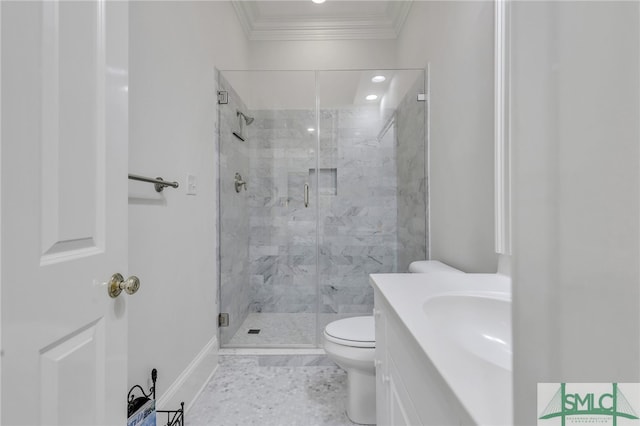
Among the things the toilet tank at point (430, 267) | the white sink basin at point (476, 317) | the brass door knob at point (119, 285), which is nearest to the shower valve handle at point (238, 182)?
the toilet tank at point (430, 267)

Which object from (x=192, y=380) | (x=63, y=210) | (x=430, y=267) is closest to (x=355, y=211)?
(x=430, y=267)

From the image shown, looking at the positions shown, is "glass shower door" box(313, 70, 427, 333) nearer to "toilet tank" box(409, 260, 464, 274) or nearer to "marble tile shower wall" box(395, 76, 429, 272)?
"marble tile shower wall" box(395, 76, 429, 272)

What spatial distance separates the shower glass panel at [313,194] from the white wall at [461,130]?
0.35 m

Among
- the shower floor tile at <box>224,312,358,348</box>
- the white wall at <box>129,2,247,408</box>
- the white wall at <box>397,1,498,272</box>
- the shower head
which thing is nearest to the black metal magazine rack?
the white wall at <box>129,2,247,408</box>

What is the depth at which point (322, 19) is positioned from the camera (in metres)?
2.84

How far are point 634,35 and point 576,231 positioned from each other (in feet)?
0.38

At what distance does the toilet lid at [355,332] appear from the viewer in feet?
4.81

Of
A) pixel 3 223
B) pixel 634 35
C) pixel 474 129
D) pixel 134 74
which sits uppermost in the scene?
pixel 134 74

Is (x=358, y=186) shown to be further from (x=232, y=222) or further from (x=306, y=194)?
(x=232, y=222)

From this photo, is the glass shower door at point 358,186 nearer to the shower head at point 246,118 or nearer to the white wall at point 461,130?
the white wall at point 461,130

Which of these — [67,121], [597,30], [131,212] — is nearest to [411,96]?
[131,212]

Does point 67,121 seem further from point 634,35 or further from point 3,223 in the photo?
point 634,35

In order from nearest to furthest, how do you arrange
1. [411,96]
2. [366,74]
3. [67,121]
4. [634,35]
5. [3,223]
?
1. [634,35]
2. [3,223]
3. [67,121]
4. [411,96]
5. [366,74]

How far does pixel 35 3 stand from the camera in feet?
1.83
